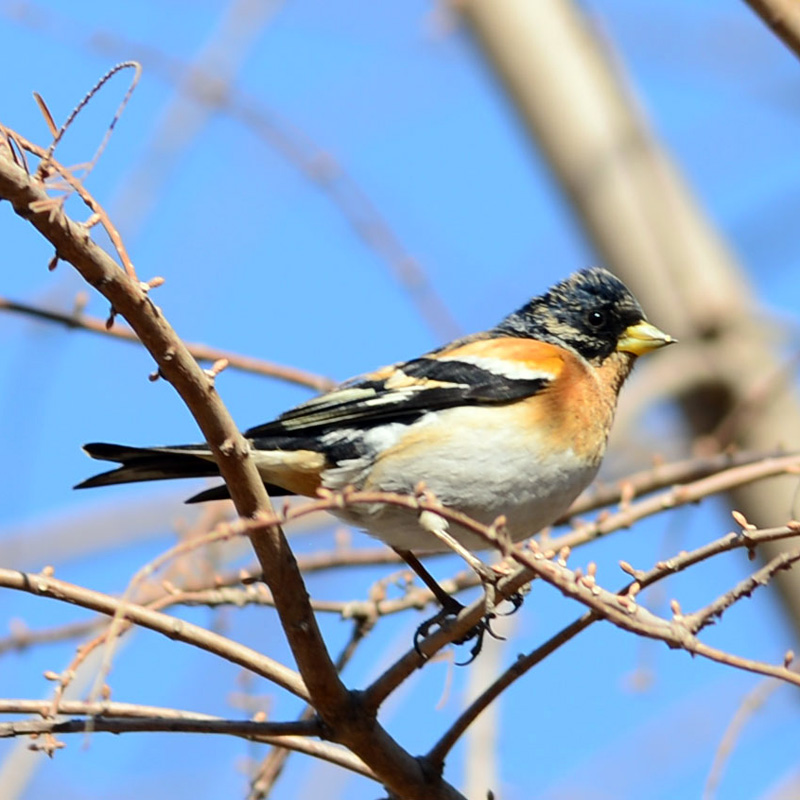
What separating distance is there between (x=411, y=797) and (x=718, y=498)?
423 centimetres

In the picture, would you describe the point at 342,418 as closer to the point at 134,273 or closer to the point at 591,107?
the point at 134,273

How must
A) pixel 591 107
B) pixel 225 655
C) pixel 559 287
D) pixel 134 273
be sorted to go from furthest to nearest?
pixel 591 107
pixel 559 287
pixel 225 655
pixel 134 273

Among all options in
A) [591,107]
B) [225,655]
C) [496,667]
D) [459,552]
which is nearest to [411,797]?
[225,655]

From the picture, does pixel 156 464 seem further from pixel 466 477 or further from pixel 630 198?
pixel 630 198

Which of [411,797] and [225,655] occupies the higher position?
[225,655]

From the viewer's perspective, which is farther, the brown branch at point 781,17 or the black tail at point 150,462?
the black tail at point 150,462

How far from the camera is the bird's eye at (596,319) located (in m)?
4.80

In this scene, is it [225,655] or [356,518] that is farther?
[356,518]

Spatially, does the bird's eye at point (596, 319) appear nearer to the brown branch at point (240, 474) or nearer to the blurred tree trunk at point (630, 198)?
the blurred tree trunk at point (630, 198)

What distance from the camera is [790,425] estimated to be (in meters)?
6.36

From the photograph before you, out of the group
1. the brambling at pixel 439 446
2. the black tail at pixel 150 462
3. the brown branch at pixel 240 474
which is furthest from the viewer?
the brambling at pixel 439 446

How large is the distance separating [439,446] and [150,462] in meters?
0.90

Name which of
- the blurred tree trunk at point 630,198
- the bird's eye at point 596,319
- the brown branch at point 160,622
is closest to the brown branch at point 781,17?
the bird's eye at point 596,319

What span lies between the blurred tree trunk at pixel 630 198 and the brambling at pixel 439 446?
8.00 feet
